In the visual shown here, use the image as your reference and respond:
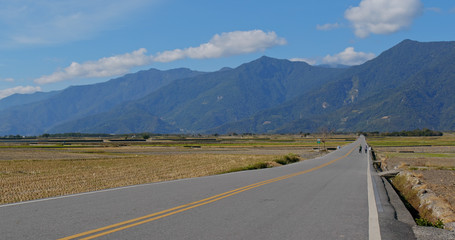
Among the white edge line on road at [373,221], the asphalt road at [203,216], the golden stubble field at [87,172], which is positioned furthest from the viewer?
the golden stubble field at [87,172]

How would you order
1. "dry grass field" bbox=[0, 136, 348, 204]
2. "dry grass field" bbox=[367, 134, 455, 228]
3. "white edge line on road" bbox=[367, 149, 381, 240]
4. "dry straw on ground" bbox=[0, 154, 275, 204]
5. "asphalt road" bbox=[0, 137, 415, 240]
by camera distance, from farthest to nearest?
"dry grass field" bbox=[367, 134, 455, 228]
"dry grass field" bbox=[0, 136, 348, 204]
"dry straw on ground" bbox=[0, 154, 275, 204]
"white edge line on road" bbox=[367, 149, 381, 240]
"asphalt road" bbox=[0, 137, 415, 240]

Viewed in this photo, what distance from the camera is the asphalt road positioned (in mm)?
7621

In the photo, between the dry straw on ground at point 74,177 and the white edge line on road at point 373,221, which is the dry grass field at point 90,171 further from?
the white edge line on road at point 373,221

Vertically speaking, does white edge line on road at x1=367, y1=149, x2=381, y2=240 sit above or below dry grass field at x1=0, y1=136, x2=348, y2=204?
above

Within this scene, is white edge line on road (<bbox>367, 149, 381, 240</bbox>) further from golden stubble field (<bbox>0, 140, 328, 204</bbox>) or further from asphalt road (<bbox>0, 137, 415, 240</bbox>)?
golden stubble field (<bbox>0, 140, 328, 204</bbox>)

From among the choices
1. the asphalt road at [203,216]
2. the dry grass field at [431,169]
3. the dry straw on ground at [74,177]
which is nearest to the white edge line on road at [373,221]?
the asphalt road at [203,216]

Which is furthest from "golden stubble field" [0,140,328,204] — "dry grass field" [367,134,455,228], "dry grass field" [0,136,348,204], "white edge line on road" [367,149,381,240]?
"dry grass field" [367,134,455,228]

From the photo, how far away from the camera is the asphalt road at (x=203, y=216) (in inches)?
300

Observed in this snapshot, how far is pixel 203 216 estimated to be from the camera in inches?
366

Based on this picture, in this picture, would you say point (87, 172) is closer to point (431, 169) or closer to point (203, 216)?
point (203, 216)

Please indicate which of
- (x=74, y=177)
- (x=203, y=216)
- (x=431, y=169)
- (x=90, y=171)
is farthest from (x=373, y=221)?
(x=431, y=169)

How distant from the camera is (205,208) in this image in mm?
10398

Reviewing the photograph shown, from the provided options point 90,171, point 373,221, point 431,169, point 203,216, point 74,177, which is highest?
point 203,216

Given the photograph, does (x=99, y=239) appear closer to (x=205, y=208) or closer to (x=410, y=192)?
(x=205, y=208)
